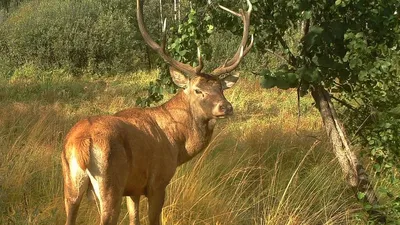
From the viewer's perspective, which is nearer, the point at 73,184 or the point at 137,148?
the point at 73,184

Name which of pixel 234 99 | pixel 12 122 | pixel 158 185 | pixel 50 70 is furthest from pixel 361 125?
pixel 50 70

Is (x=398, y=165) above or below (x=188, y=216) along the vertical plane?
above

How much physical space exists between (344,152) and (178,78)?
1.68 m

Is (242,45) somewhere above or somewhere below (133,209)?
above

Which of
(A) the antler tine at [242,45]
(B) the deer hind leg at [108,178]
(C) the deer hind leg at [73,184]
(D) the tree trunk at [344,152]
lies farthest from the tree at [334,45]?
(C) the deer hind leg at [73,184]

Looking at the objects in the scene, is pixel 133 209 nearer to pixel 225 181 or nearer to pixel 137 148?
pixel 137 148

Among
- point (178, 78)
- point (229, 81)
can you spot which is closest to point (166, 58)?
point (178, 78)

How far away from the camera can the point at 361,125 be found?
18.0ft

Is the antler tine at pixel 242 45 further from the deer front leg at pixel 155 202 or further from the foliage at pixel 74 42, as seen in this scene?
the foliage at pixel 74 42

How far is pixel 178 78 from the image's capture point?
17.9ft

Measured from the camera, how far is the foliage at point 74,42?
2258cm

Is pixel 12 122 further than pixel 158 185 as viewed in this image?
Yes

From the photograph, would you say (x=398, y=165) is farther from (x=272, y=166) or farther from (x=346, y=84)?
(x=272, y=166)

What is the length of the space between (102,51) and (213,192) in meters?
18.2
